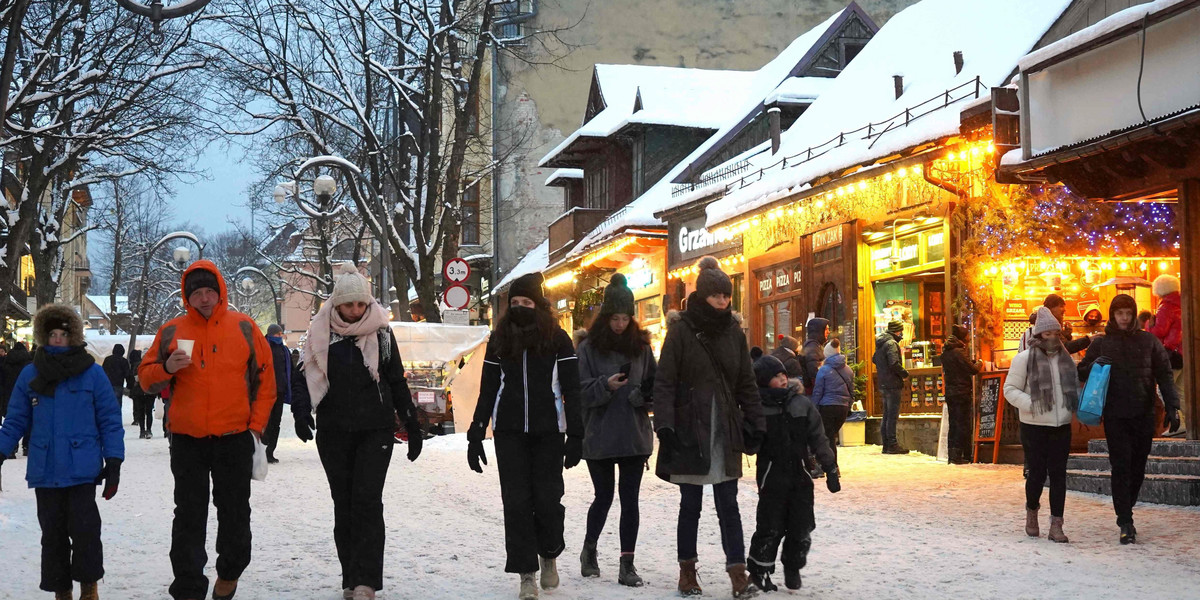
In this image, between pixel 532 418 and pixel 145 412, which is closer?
pixel 532 418

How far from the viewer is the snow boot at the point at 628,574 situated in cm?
800

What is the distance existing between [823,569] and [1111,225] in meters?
10.0

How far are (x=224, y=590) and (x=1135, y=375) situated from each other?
6.51m

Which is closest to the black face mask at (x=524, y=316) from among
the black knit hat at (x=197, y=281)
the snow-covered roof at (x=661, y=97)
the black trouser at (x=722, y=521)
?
the black trouser at (x=722, y=521)

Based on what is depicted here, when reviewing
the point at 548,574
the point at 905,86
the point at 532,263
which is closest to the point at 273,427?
the point at 548,574

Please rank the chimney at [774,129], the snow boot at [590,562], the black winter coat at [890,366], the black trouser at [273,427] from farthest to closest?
the chimney at [774,129]
the black winter coat at [890,366]
the black trouser at [273,427]
the snow boot at [590,562]

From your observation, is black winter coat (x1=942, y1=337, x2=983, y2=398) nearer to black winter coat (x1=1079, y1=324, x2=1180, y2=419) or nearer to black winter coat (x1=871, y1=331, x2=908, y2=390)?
black winter coat (x1=871, y1=331, x2=908, y2=390)

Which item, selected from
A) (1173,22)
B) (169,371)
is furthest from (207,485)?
(1173,22)

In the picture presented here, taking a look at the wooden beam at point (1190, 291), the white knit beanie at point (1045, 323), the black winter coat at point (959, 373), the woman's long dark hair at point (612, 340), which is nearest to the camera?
the woman's long dark hair at point (612, 340)

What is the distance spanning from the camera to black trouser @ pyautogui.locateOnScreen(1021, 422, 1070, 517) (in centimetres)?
991

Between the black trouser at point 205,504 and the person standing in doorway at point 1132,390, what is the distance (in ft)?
20.0

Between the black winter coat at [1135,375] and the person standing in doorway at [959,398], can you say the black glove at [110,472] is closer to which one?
the black winter coat at [1135,375]

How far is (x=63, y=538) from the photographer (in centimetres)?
725

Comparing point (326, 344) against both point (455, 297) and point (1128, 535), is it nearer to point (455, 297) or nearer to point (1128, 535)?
point (1128, 535)
